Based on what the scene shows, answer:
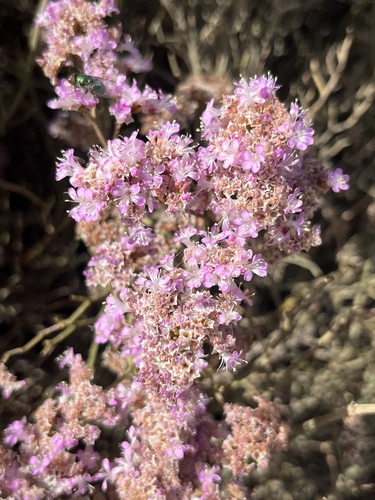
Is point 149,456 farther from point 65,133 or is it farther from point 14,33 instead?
point 14,33

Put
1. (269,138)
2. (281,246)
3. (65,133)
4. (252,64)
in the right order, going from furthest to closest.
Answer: (252,64) < (65,133) < (281,246) < (269,138)

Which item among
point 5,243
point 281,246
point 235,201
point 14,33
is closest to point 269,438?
point 281,246

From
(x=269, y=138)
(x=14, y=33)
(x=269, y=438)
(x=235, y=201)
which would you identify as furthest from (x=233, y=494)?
(x=14, y=33)

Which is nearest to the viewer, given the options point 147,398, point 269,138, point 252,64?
point 269,138

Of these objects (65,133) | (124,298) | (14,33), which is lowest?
(124,298)

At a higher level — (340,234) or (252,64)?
(252,64)

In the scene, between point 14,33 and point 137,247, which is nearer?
point 137,247
